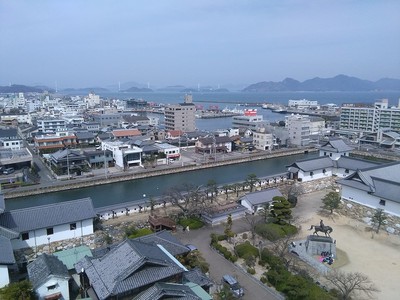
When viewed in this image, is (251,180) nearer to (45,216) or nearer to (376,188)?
(376,188)

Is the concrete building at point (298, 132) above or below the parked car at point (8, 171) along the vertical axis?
above

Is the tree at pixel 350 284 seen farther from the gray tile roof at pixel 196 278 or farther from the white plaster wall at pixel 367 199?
the white plaster wall at pixel 367 199

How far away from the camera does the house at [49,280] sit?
31.2 feet

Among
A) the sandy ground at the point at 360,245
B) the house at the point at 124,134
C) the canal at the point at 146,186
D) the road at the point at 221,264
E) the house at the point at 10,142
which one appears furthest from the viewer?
the house at the point at 124,134

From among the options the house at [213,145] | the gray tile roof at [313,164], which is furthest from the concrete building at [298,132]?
the gray tile roof at [313,164]

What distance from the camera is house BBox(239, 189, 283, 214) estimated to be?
1800cm

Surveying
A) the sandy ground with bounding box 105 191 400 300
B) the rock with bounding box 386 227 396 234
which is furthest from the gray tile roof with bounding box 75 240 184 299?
the rock with bounding box 386 227 396 234

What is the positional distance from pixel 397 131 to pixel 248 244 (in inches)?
1483

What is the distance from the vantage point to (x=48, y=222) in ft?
46.2

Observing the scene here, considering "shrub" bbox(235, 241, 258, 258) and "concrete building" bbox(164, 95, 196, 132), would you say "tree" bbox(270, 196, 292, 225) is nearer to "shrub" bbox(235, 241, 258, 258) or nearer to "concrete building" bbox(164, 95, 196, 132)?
"shrub" bbox(235, 241, 258, 258)

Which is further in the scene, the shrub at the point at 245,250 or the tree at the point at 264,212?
the tree at the point at 264,212

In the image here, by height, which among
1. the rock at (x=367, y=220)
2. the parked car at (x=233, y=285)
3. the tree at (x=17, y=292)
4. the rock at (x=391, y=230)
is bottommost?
the rock at (x=367, y=220)

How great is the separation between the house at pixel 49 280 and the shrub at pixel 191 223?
6741 mm

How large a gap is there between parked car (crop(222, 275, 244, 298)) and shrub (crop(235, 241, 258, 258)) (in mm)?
1888
